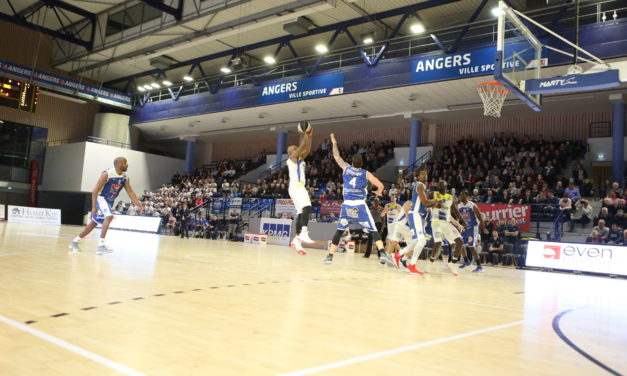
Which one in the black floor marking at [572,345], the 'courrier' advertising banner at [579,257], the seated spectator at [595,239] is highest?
the seated spectator at [595,239]

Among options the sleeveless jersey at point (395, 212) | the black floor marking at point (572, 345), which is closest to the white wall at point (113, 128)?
the sleeveless jersey at point (395, 212)

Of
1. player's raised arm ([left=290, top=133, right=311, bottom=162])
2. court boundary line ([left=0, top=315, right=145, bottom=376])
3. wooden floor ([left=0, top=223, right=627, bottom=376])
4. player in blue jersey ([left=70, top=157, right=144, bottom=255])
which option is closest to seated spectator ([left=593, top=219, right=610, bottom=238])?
wooden floor ([left=0, top=223, right=627, bottom=376])

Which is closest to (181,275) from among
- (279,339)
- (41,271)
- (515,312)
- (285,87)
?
(41,271)

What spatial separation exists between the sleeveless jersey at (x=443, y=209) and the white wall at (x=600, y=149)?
1654 centimetres

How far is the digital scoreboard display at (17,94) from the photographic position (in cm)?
2233

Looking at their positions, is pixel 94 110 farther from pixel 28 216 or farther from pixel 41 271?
pixel 41 271

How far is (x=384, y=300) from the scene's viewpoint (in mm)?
5152

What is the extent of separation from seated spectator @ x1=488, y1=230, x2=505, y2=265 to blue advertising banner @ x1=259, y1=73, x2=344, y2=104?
1032 centimetres

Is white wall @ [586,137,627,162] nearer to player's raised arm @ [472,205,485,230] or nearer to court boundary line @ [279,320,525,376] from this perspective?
player's raised arm @ [472,205,485,230]

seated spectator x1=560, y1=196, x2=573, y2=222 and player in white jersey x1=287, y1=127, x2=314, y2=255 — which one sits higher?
seated spectator x1=560, y1=196, x2=573, y2=222

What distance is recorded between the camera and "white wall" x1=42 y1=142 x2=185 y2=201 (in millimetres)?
32438

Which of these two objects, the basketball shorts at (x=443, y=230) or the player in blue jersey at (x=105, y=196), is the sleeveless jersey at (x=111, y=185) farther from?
the basketball shorts at (x=443, y=230)

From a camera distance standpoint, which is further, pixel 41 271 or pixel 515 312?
pixel 41 271

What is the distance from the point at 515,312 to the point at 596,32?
1544cm
